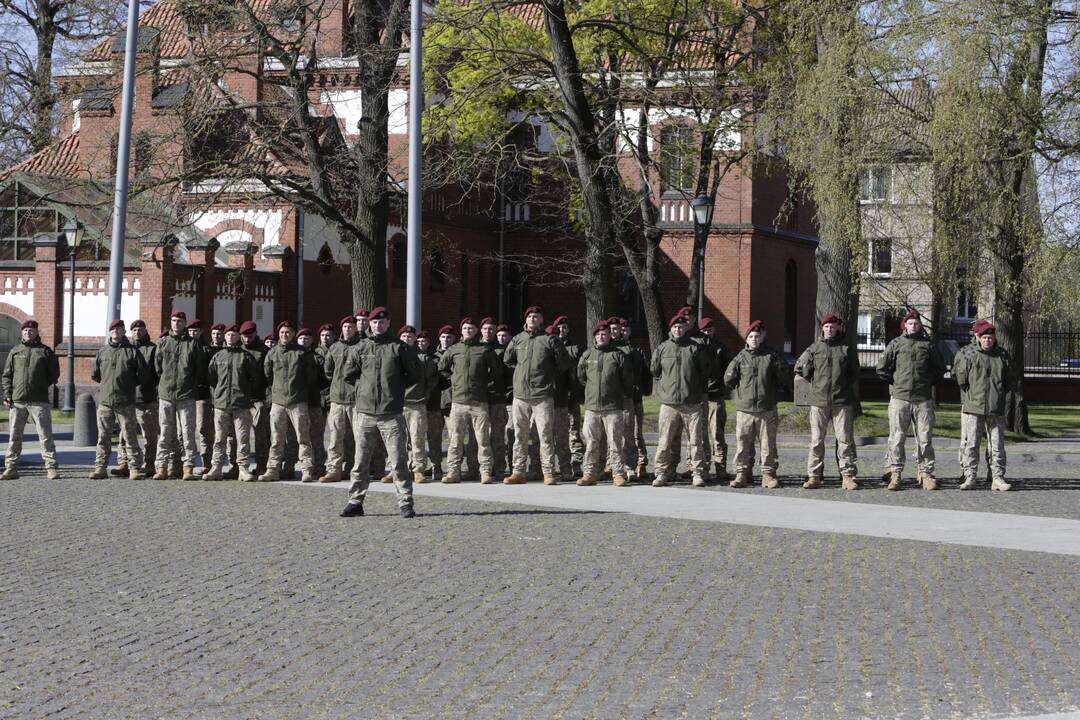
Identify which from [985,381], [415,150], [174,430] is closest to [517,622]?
[985,381]

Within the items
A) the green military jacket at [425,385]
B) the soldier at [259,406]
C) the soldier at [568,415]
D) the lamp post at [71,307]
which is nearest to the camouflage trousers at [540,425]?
the soldier at [568,415]

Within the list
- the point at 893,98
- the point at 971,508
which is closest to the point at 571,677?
the point at 971,508

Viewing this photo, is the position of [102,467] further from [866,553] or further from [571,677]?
[571,677]

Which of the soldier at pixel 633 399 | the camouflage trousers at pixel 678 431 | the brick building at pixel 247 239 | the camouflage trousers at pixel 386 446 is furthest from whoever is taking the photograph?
the brick building at pixel 247 239

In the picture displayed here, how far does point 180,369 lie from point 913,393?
29.6 feet

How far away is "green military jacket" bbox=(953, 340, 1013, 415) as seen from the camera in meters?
18.1

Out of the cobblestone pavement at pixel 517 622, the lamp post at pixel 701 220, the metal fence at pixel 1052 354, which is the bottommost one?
the cobblestone pavement at pixel 517 622

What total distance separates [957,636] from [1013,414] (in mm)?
19933

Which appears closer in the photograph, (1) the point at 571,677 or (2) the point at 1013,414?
(1) the point at 571,677

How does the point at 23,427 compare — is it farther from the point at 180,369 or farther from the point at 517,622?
the point at 517,622

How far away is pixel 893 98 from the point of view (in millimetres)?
24188

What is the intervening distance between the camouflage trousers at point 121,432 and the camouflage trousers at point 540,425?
483 cm

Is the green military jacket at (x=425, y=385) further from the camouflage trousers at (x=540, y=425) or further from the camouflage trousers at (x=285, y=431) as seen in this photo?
the camouflage trousers at (x=285, y=431)

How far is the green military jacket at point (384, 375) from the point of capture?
1453cm
